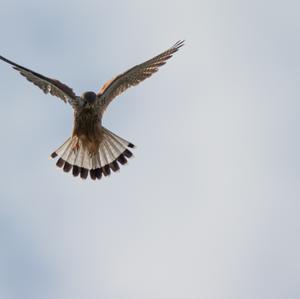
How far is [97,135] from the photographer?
1634 centimetres

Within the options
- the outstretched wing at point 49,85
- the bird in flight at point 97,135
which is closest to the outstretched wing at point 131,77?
the bird in flight at point 97,135

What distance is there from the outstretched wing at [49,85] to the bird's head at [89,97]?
0.65ft

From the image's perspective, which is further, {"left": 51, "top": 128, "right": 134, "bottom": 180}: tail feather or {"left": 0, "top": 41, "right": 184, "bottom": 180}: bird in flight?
{"left": 51, "top": 128, "right": 134, "bottom": 180}: tail feather

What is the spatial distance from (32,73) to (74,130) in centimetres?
134

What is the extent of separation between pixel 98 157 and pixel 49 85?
1643 millimetres

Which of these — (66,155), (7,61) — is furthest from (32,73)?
(66,155)

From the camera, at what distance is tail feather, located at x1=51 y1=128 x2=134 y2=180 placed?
16531 mm

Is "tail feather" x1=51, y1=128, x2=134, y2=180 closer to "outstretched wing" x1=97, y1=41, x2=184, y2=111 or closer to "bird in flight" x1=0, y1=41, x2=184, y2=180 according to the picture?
"bird in flight" x1=0, y1=41, x2=184, y2=180

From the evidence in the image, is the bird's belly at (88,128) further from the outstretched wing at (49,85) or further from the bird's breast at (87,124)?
the outstretched wing at (49,85)

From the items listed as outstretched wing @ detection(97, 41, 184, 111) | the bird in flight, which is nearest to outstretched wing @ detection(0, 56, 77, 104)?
the bird in flight

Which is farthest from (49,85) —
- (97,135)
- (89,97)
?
(97,135)

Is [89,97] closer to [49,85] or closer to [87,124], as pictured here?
[87,124]

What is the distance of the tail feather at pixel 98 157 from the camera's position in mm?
16531

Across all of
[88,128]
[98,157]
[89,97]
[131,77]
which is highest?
[131,77]
